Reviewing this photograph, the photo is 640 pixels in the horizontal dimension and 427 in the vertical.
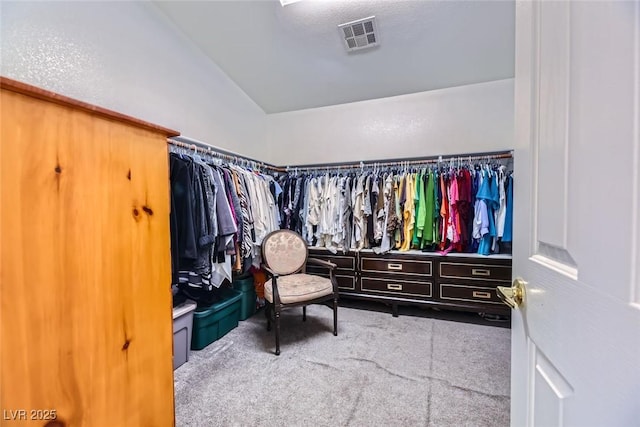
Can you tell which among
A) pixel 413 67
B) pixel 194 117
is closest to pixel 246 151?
pixel 194 117

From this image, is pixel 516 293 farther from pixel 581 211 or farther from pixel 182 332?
pixel 182 332

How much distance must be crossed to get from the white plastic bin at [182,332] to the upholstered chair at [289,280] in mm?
616

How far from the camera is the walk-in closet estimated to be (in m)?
0.41

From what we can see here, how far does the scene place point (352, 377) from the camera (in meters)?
1.74

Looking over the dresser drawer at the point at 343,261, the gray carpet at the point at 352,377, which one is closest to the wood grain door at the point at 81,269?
the gray carpet at the point at 352,377

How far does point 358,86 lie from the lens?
2.86m

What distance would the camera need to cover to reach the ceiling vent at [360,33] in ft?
6.47

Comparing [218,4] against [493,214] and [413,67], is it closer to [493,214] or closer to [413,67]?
[413,67]

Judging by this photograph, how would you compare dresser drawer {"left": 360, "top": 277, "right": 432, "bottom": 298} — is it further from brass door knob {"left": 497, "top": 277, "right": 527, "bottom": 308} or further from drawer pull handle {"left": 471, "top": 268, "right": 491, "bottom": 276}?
brass door knob {"left": 497, "top": 277, "right": 527, "bottom": 308}

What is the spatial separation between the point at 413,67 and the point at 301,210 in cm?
191

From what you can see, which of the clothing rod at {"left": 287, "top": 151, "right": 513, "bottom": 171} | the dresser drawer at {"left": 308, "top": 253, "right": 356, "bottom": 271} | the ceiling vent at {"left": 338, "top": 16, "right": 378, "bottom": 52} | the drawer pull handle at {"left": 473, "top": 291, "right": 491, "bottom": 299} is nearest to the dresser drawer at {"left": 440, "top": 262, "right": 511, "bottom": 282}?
the drawer pull handle at {"left": 473, "top": 291, "right": 491, "bottom": 299}

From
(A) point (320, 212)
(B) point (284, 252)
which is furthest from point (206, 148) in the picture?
(A) point (320, 212)

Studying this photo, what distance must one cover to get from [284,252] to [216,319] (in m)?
0.85

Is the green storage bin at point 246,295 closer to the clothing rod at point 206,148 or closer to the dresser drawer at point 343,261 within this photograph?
the dresser drawer at point 343,261
